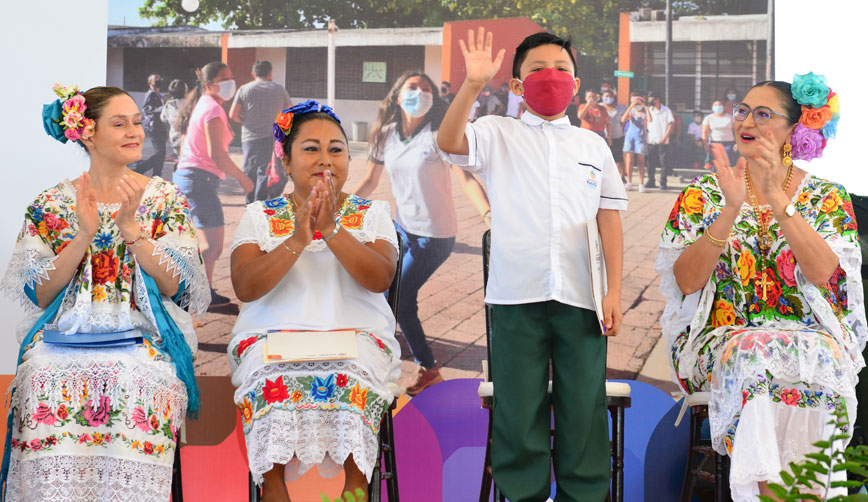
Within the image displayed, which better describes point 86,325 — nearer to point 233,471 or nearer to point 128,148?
point 128,148

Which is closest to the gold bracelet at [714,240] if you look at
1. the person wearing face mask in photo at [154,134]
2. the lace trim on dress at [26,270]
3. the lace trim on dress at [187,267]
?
the lace trim on dress at [187,267]

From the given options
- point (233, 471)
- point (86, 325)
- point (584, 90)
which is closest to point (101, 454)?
point (86, 325)

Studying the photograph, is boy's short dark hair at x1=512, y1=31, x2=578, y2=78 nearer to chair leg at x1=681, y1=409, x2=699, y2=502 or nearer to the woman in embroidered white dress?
the woman in embroidered white dress

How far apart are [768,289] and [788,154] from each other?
0.52 m

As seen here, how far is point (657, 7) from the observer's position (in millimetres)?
4121

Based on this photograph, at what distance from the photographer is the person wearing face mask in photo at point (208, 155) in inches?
167

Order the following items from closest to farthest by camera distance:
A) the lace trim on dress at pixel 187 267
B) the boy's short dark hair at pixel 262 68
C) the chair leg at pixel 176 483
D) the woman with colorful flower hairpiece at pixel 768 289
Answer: the woman with colorful flower hairpiece at pixel 768 289
the chair leg at pixel 176 483
the lace trim on dress at pixel 187 267
the boy's short dark hair at pixel 262 68

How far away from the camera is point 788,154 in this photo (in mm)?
3137

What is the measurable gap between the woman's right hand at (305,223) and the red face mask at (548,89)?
847 mm

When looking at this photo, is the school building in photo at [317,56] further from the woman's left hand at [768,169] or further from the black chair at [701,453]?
the black chair at [701,453]

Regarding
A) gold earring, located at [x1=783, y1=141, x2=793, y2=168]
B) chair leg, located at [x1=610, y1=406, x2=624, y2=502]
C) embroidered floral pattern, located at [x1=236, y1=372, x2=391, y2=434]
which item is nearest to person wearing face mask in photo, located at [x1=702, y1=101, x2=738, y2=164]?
gold earring, located at [x1=783, y1=141, x2=793, y2=168]

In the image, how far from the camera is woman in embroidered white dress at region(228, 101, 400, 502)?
2814 millimetres

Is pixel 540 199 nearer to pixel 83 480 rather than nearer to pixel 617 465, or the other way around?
pixel 617 465

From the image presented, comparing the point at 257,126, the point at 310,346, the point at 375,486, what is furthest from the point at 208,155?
the point at 375,486
